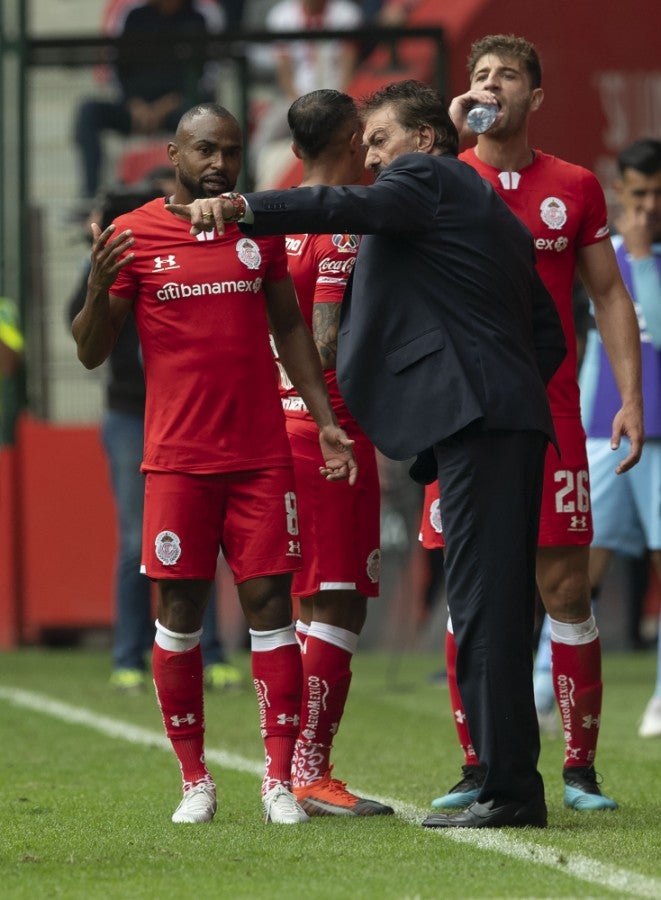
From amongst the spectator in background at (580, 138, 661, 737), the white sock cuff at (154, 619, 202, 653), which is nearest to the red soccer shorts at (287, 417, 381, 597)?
the white sock cuff at (154, 619, 202, 653)

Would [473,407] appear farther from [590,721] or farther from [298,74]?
[298,74]

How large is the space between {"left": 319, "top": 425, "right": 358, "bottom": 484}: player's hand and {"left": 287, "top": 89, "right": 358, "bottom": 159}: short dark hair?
915 millimetres

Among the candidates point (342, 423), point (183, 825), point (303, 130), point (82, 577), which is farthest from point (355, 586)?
point (82, 577)

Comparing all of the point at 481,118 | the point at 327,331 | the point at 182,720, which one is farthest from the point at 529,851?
the point at 481,118

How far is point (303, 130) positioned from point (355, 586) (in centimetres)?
142

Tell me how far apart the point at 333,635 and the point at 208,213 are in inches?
65.5

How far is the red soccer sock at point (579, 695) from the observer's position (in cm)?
614

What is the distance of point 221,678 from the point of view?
10195 millimetres

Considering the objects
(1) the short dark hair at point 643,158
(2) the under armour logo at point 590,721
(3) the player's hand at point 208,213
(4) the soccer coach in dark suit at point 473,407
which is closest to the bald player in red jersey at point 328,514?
(4) the soccer coach in dark suit at point 473,407

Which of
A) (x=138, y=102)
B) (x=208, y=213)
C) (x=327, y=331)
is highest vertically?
(x=138, y=102)

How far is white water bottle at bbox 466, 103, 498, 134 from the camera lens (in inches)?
239

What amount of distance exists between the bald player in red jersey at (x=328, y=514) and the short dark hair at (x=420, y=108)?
35cm

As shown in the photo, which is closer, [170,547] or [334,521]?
[170,547]

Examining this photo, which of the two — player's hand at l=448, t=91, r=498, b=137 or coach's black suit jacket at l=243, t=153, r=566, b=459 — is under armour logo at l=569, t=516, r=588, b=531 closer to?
coach's black suit jacket at l=243, t=153, r=566, b=459
